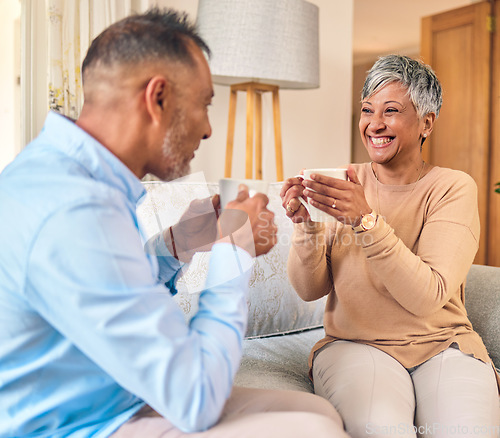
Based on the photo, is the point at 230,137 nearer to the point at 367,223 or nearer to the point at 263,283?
the point at 263,283

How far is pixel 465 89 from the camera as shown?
404 cm

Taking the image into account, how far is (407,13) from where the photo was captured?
17.8 ft

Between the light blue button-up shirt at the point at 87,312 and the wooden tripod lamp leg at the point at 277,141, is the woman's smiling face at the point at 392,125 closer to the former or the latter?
the light blue button-up shirt at the point at 87,312

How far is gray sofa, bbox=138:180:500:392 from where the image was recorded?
1321 millimetres

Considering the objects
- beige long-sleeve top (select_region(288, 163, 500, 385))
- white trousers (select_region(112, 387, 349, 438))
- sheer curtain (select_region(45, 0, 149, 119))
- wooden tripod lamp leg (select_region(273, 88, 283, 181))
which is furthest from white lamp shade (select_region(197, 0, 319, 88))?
white trousers (select_region(112, 387, 349, 438))

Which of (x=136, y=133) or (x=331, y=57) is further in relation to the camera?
(x=331, y=57)

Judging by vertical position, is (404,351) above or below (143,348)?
below

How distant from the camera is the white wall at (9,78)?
229cm

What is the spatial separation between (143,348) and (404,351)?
76 cm

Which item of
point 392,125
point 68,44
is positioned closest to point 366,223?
point 392,125

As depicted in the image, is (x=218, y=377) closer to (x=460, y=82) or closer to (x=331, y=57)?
(x=331, y=57)

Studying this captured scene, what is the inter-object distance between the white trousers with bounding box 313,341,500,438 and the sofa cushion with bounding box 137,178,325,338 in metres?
0.39

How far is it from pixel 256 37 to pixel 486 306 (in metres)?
1.36

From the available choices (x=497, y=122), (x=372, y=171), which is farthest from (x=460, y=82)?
(x=372, y=171)
